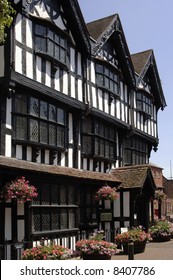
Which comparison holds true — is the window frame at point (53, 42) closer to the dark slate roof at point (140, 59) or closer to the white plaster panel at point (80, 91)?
the white plaster panel at point (80, 91)

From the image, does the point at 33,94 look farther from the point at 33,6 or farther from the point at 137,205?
the point at 137,205

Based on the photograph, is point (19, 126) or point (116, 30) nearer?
point (19, 126)

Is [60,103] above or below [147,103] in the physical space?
below

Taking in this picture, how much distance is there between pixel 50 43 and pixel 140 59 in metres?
13.0

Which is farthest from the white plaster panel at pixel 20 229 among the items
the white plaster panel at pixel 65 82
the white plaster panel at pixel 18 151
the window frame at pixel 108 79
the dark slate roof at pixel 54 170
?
the window frame at pixel 108 79

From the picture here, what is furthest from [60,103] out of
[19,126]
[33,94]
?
[19,126]

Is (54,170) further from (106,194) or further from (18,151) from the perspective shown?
(106,194)

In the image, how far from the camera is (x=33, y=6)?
17.1 meters

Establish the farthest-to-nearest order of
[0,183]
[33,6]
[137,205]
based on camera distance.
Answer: [137,205], [33,6], [0,183]

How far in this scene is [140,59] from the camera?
2944 cm

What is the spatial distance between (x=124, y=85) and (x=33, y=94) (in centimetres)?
1047

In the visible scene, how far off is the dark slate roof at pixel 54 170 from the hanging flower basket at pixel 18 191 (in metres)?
0.56

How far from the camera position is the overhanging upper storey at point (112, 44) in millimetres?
22344
